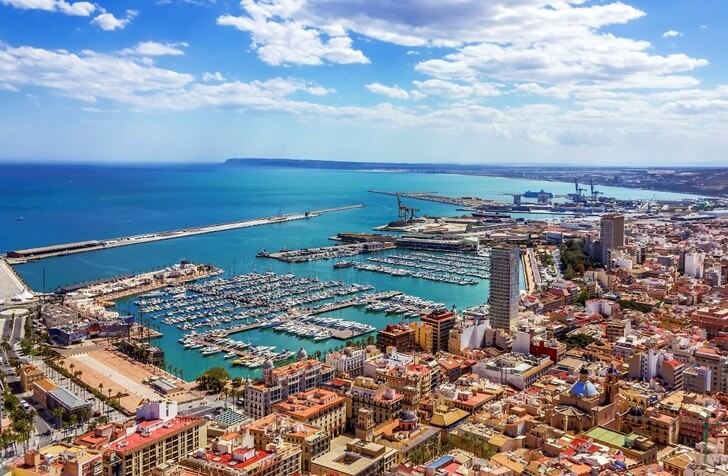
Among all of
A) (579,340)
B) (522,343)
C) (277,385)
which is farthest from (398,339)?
(579,340)

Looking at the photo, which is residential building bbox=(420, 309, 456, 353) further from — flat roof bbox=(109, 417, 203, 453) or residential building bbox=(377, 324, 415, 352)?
flat roof bbox=(109, 417, 203, 453)

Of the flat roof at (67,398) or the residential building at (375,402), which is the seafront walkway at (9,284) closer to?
the flat roof at (67,398)

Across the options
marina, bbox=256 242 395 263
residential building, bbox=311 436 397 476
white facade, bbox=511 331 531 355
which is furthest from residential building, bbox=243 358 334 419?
marina, bbox=256 242 395 263

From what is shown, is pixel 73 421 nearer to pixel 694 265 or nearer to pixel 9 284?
pixel 9 284

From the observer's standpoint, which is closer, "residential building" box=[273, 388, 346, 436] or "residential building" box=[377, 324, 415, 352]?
"residential building" box=[273, 388, 346, 436]

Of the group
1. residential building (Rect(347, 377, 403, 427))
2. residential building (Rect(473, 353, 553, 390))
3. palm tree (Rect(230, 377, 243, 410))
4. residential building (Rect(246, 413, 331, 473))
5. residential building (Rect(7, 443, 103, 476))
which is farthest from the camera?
residential building (Rect(473, 353, 553, 390))

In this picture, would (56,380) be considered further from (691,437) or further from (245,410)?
(691,437)
